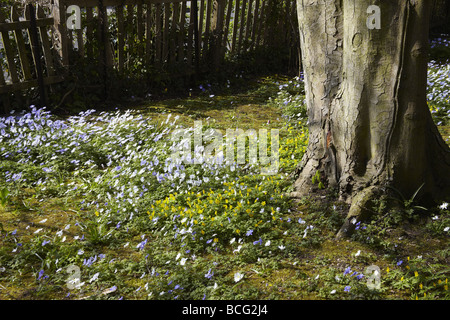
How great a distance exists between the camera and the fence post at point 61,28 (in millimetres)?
6992

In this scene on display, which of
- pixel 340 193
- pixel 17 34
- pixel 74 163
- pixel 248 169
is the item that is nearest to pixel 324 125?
pixel 340 193

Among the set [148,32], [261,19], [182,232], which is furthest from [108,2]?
[182,232]

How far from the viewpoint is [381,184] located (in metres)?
3.81

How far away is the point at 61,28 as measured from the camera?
7.04 m

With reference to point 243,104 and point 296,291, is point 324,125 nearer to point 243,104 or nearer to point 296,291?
point 296,291

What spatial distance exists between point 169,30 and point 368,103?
5143 millimetres

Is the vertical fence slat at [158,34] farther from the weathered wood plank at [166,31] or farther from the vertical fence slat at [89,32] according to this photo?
the vertical fence slat at [89,32]

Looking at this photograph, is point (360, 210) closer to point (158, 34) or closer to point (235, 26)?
point (158, 34)

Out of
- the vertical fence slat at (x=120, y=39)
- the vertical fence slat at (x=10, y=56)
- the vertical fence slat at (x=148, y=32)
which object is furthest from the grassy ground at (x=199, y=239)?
the vertical fence slat at (x=148, y=32)

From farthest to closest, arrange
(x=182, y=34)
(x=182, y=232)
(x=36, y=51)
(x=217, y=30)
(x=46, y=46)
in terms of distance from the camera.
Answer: (x=217, y=30) < (x=182, y=34) < (x=46, y=46) < (x=36, y=51) < (x=182, y=232)

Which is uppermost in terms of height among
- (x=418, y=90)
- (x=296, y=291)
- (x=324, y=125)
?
(x=418, y=90)

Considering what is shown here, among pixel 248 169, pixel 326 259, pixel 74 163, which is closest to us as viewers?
pixel 326 259
